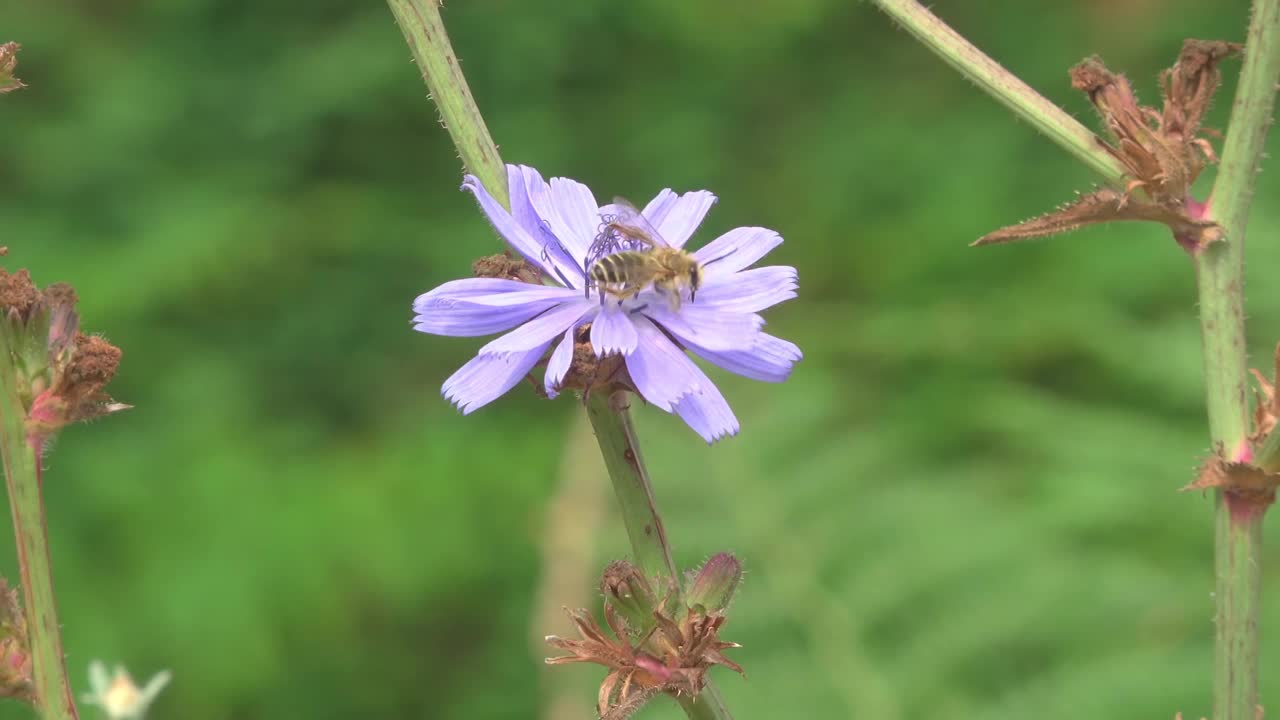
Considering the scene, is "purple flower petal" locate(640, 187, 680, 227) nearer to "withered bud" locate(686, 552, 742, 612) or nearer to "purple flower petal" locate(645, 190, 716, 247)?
"purple flower petal" locate(645, 190, 716, 247)

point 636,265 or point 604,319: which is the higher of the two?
point 636,265

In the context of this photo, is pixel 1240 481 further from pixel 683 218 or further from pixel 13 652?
pixel 13 652

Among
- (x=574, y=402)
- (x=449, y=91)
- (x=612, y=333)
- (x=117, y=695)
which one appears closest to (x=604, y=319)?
(x=612, y=333)

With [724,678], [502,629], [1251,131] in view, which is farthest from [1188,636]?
[1251,131]

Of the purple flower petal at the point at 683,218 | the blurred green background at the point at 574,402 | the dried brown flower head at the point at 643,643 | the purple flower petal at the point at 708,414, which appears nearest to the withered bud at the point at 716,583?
the dried brown flower head at the point at 643,643

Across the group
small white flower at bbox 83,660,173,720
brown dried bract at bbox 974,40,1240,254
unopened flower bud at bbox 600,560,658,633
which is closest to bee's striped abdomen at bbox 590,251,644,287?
unopened flower bud at bbox 600,560,658,633

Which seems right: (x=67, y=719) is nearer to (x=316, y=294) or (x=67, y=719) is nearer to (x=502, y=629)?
(x=502, y=629)

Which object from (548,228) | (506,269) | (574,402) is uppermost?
(574,402)
